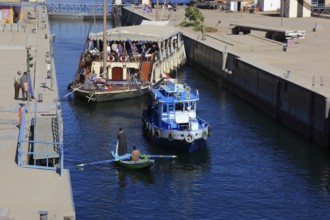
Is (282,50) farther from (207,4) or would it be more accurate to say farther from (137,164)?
(207,4)

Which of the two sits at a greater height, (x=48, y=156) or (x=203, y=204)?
(x=48, y=156)

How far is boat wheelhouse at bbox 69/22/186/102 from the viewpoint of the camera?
53.1 m

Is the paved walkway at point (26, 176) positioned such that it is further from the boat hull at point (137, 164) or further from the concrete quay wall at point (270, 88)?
the concrete quay wall at point (270, 88)

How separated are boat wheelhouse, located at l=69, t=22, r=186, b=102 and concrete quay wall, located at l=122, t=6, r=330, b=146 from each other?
491cm

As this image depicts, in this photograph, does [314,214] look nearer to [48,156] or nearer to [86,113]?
[48,156]

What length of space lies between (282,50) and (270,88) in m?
20.4

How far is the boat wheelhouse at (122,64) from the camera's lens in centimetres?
5312

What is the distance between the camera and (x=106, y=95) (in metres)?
52.4

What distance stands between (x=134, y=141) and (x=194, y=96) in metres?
4.27

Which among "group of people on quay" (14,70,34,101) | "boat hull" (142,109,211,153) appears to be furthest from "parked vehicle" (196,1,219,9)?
"group of people on quay" (14,70,34,101)

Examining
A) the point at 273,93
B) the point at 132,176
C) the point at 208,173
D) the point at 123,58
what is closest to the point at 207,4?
the point at 123,58

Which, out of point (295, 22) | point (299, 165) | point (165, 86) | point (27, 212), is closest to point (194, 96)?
point (165, 86)

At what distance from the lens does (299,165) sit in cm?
3862

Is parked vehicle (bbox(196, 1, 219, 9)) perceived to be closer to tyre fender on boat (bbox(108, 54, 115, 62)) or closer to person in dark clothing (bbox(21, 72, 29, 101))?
tyre fender on boat (bbox(108, 54, 115, 62))
